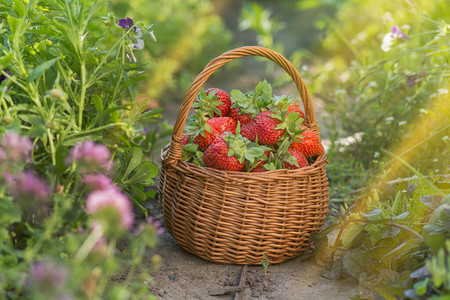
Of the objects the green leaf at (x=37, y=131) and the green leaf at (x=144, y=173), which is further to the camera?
the green leaf at (x=144, y=173)

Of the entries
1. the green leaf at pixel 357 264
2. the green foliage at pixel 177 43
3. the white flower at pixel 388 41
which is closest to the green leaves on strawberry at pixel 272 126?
the green leaf at pixel 357 264

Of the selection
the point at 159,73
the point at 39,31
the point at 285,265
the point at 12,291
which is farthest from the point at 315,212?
the point at 159,73

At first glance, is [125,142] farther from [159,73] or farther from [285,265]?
[159,73]

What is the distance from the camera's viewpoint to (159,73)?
13.1ft

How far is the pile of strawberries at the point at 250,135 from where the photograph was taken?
4.99ft

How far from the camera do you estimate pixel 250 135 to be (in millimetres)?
1595

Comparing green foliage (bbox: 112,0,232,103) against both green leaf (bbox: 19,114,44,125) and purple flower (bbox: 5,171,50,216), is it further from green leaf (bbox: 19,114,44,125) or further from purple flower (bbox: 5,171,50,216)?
purple flower (bbox: 5,171,50,216)

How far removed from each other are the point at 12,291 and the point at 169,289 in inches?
19.1

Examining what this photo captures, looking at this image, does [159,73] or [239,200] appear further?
[159,73]

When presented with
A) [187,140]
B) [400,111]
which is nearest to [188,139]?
[187,140]

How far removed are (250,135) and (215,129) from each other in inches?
5.1

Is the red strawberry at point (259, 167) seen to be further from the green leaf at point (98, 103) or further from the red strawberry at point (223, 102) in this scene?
the green leaf at point (98, 103)

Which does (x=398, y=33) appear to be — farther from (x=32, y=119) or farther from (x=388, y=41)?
(x=32, y=119)

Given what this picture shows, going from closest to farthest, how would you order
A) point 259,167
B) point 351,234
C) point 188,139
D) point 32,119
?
point 32,119, point 351,234, point 259,167, point 188,139
